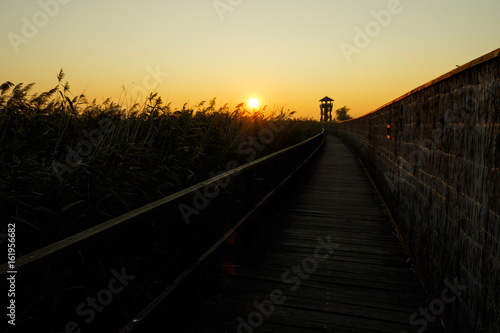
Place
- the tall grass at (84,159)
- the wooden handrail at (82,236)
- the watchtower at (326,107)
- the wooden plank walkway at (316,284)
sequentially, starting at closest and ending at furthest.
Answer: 1. the wooden handrail at (82,236)
2. the tall grass at (84,159)
3. the wooden plank walkway at (316,284)
4. the watchtower at (326,107)

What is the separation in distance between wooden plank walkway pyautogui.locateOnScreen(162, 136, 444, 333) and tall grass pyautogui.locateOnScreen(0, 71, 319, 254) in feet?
3.37

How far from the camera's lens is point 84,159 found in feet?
9.80

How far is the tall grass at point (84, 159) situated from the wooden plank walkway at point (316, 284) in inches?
40.4

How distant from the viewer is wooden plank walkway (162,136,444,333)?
2.59 metres

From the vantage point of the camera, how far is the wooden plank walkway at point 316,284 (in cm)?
259

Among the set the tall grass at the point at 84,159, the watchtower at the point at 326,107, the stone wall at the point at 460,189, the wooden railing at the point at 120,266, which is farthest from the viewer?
the watchtower at the point at 326,107

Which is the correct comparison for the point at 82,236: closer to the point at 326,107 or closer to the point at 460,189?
the point at 460,189

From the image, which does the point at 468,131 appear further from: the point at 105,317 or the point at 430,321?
the point at 105,317

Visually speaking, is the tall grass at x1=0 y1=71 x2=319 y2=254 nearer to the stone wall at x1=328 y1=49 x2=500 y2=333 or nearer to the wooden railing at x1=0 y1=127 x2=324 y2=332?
the wooden railing at x1=0 y1=127 x2=324 y2=332

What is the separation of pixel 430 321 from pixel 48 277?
9.02 ft

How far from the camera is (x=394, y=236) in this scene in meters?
4.61

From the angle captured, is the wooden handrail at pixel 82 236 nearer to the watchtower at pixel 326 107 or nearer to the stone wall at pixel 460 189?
the stone wall at pixel 460 189

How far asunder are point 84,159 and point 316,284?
2.44m

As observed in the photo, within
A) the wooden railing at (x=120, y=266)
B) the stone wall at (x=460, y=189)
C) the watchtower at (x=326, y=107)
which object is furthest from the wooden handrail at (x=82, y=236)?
the watchtower at (x=326, y=107)
